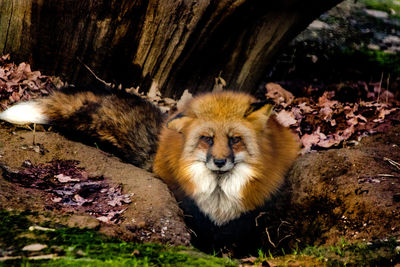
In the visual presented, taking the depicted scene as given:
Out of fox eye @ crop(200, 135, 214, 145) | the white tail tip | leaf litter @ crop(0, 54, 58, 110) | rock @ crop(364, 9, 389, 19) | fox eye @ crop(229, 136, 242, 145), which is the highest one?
rock @ crop(364, 9, 389, 19)

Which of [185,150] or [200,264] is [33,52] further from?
[200,264]

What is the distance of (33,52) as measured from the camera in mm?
6016

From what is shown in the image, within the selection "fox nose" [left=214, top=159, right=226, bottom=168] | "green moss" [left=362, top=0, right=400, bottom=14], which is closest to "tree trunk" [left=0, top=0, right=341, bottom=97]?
"fox nose" [left=214, top=159, right=226, bottom=168]

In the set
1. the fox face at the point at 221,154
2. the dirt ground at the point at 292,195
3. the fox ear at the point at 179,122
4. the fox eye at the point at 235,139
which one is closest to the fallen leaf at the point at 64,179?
the dirt ground at the point at 292,195

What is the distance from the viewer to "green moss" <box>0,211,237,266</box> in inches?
99.3

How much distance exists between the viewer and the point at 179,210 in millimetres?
4258

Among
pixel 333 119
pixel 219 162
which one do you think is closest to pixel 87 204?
pixel 219 162

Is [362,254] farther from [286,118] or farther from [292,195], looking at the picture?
[286,118]

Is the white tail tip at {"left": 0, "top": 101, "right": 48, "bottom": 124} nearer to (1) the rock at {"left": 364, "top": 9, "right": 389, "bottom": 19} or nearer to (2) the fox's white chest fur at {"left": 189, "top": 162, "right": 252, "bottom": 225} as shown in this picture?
(2) the fox's white chest fur at {"left": 189, "top": 162, "right": 252, "bottom": 225}

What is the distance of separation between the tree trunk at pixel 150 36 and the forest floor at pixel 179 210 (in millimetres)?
355

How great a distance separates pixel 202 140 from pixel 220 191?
664 millimetres

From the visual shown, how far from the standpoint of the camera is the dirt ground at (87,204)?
3.40 metres

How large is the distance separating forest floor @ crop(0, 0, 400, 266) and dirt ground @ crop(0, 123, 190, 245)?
11mm

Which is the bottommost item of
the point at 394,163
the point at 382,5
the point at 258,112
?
the point at 394,163
